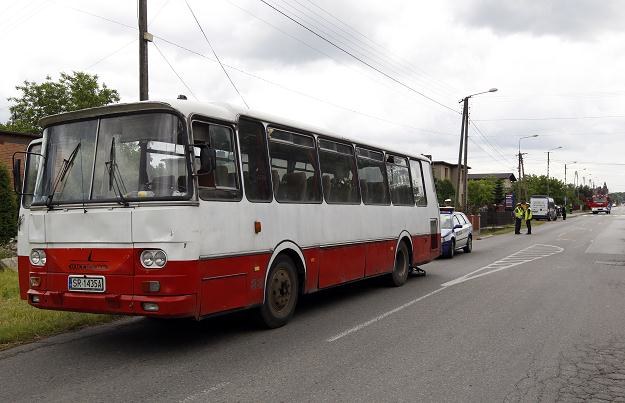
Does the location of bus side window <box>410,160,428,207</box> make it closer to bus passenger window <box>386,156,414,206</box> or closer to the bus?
bus passenger window <box>386,156,414,206</box>

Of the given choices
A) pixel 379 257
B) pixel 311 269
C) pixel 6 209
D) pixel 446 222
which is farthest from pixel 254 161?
pixel 446 222

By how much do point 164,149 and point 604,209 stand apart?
328 feet

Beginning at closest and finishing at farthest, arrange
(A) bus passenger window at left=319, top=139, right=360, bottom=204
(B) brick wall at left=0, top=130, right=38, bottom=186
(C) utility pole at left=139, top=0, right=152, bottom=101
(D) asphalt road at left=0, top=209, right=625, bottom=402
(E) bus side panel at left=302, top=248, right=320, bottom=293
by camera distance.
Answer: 1. (D) asphalt road at left=0, top=209, right=625, bottom=402
2. (E) bus side panel at left=302, top=248, right=320, bottom=293
3. (A) bus passenger window at left=319, top=139, right=360, bottom=204
4. (C) utility pole at left=139, top=0, right=152, bottom=101
5. (B) brick wall at left=0, top=130, right=38, bottom=186

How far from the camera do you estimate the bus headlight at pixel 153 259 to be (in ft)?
18.6

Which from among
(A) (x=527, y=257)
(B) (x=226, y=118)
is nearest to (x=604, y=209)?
(A) (x=527, y=257)

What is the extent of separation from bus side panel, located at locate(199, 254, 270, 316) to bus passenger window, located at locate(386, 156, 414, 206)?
481 centimetres

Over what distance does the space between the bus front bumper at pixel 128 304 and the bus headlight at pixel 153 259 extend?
1.05 feet

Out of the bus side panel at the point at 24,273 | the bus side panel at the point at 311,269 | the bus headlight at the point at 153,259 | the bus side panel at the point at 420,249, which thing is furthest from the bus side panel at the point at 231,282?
the bus side panel at the point at 420,249

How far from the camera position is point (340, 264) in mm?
8891

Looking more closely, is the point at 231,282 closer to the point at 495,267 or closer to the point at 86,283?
the point at 86,283

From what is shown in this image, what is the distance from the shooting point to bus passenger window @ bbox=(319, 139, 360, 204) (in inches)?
342

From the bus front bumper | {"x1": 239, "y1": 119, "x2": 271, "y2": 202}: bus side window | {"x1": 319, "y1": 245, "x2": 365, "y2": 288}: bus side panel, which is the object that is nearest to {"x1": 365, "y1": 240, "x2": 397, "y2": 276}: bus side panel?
{"x1": 319, "y1": 245, "x2": 365, "y2": 288}: bus side panel

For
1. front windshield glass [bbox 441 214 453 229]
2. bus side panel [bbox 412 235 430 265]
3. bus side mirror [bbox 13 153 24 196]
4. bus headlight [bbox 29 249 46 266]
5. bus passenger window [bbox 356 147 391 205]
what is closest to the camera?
bus headlight [bbox 29 249 46 266]

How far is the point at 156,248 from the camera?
18.7 ft
